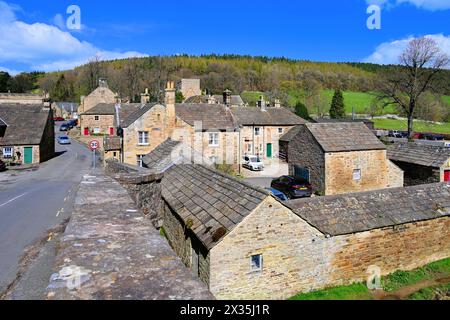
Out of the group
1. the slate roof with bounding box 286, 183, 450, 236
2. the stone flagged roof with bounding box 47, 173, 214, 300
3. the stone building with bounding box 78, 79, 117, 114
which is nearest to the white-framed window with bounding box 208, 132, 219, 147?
the slate roof with bounding box 286, 183, 450, 236

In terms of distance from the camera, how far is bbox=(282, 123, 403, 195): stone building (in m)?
26.0

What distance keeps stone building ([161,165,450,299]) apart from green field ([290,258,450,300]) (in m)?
0.25

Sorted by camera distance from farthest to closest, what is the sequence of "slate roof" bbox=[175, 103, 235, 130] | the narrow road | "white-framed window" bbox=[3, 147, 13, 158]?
1. "white-framed window" bbox=[3, 147, 13, 158]
2. "slate roof" bbox=[175, 103, 235, 130]
3. the narrow road

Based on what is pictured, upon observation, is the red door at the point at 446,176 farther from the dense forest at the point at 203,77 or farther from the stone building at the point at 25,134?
the dense forest at the point at 203,77

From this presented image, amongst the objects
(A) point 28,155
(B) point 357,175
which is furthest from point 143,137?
(B) point 357,175

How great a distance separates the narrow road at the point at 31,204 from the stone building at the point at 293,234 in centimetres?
511

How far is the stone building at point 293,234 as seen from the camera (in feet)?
35.7

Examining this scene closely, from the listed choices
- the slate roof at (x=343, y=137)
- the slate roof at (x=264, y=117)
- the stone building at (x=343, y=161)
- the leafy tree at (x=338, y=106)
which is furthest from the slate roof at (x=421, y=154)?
the leafy tree at (x=338, y=106)

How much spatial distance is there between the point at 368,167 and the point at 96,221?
991 inches

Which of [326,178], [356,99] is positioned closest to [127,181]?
[326,178]

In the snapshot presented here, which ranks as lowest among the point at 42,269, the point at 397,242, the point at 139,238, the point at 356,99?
the point at 397,242

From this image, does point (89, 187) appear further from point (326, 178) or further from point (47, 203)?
point (326, 178)

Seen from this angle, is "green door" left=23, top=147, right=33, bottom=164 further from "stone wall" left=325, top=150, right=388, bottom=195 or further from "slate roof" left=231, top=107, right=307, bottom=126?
"stone wall" left=325, top=150, right=388, bottom=195

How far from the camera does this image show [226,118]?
36.4 metres
